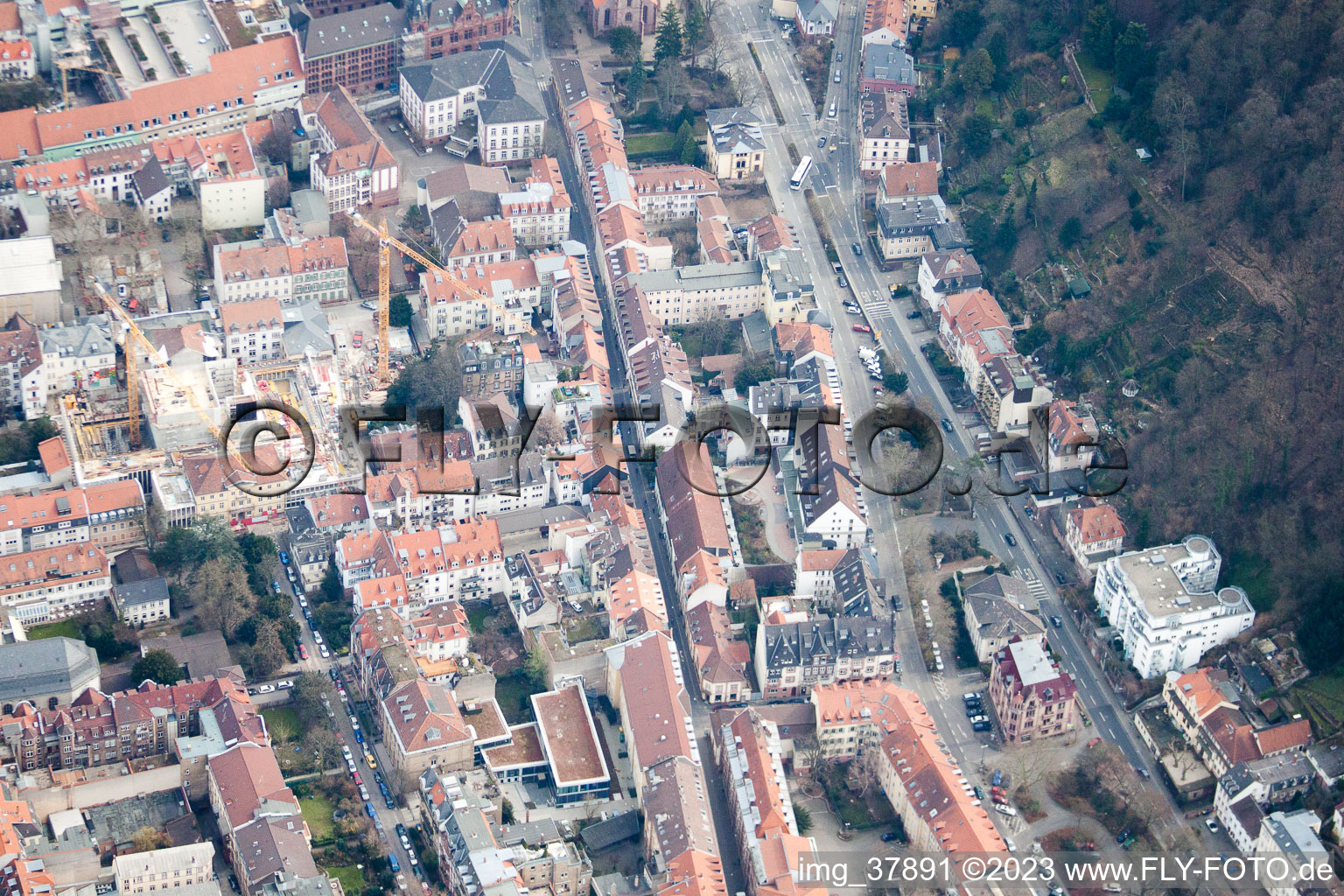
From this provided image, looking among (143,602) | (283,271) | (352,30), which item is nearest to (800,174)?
(352,30)

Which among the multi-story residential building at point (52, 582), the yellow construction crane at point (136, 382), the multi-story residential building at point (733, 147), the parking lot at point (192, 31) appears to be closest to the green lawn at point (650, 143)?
the multi-story residential building at point (733, 147)

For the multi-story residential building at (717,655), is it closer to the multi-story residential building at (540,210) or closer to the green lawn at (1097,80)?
the multi-story residential building at (540,210)

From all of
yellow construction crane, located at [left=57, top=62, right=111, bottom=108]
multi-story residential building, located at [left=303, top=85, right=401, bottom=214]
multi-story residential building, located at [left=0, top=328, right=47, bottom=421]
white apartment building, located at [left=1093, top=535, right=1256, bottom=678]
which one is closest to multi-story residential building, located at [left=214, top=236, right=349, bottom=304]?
multi-story residential building, located at [left=303, top=85, right=401, bottom=214]

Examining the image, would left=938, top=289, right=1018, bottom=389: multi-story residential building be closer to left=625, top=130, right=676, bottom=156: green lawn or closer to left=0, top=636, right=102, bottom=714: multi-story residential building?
left=625, top=130, right=676, bottom=156: green lawn

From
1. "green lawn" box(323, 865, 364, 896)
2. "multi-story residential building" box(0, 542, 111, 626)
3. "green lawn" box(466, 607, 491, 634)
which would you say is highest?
"multi-story residential building" box(0, 542, 111, 626)

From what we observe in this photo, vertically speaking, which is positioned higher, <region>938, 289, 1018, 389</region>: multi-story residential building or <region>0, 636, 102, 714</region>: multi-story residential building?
<region>938, 289, 1018, 389</region>: multi-story residential building

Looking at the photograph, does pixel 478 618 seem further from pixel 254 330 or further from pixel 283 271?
pixel 283 271
